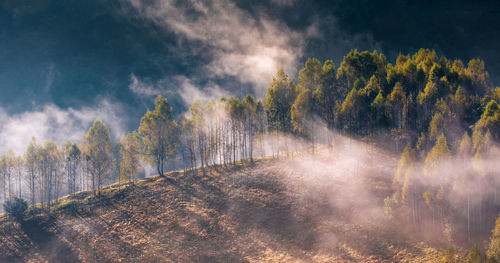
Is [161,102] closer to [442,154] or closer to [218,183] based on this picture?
[218,183]

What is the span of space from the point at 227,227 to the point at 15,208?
128 ft

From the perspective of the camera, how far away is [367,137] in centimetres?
4706

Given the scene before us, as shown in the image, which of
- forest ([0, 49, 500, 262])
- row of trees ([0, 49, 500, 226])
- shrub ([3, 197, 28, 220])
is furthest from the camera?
shrub ([3, 197, 28, 220])

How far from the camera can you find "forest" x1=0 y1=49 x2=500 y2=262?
94.8ft

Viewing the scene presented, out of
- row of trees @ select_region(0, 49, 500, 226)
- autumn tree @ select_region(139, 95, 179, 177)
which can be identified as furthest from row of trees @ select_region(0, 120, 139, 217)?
autumn tree @ select_region(139, 95, 179, 177)

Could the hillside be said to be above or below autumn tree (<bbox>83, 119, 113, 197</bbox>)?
below

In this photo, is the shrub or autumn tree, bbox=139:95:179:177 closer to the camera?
the shrub

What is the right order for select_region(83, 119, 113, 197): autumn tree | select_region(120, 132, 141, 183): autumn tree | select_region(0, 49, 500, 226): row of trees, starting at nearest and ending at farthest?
1. select_region(0, 49, 500, 226): row of trees
2. select_region(83, 119, 113, 197): autumn tree
3. select_region(120, 132, 141, 183): autumn tree

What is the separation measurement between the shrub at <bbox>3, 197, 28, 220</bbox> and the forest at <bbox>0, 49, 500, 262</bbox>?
0.17m

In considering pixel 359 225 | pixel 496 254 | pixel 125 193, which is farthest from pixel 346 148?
pixel 125 193

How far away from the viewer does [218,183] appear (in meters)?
50.1

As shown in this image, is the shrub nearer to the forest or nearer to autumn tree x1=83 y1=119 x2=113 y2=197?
the forest

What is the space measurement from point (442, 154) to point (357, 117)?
1881 cm

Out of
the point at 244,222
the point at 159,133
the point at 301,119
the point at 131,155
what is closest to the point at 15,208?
the point at 131,155
